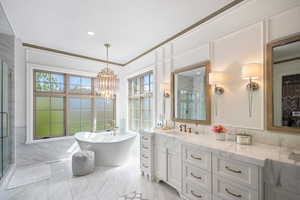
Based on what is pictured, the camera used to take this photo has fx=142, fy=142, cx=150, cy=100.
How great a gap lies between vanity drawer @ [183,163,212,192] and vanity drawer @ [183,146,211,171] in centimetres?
7

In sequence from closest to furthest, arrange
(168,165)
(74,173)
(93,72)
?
1. (168,165)
2. (74,173)
3. (93,72)

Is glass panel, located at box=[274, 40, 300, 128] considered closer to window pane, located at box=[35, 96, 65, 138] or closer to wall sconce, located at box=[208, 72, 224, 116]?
wall sconce, located at box=[208, 72, 224, 116]

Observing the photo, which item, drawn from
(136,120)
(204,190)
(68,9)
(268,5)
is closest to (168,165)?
(204,190)

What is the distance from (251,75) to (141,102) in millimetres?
3061

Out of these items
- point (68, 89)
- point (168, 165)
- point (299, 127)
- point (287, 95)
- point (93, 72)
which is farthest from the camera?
point (93, 72)

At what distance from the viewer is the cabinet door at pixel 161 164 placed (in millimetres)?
2549

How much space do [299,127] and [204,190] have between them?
1287 millimetres

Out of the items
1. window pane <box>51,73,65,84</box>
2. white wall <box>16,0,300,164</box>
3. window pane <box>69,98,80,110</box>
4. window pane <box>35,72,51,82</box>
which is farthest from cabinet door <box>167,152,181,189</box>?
window pane <box>35,72,51,82</box>

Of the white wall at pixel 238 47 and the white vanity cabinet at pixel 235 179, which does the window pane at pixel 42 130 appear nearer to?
the white wall at pixel 238 47

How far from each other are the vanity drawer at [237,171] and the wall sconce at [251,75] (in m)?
0.78

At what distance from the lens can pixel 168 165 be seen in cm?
249

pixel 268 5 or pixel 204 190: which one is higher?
pixel 268 5

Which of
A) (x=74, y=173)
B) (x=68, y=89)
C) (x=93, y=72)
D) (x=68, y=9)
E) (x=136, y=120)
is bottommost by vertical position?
(x=74, y=173)

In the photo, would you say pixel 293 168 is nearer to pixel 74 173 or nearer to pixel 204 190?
pixel 204 190
